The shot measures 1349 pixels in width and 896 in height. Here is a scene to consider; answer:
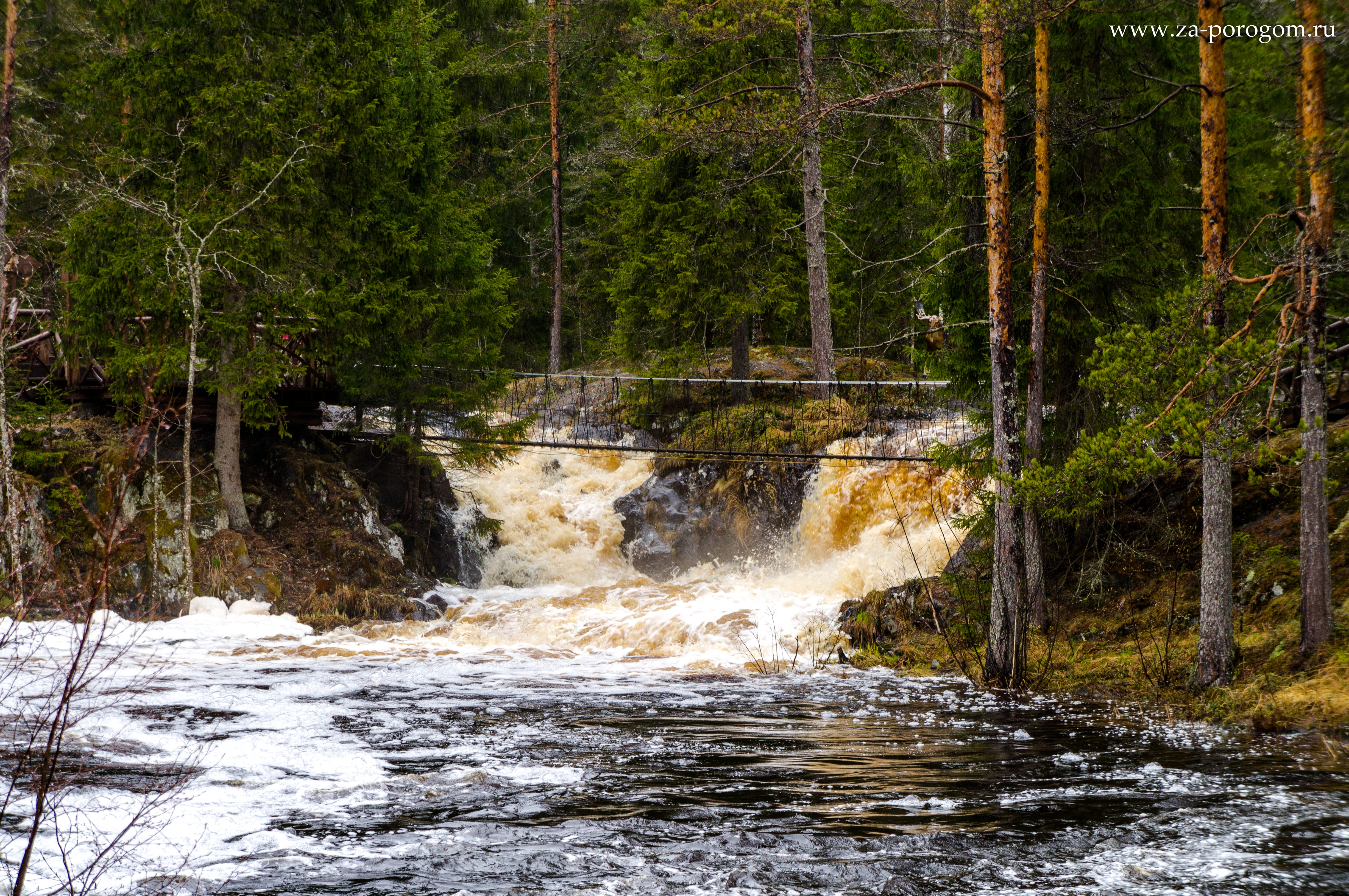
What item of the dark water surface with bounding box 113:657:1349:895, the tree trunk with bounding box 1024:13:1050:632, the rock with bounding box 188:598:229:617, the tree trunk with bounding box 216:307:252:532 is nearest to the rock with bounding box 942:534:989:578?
the tree trunk with bounding box 1024:13:1050:632

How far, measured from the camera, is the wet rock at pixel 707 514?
17.7 metres

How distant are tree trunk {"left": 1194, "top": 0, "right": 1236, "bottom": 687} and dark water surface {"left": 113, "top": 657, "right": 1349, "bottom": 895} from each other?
0.84 m

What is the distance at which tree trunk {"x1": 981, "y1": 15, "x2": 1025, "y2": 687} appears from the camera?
9.36 m

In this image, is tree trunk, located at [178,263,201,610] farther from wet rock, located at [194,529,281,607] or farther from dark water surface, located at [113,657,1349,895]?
dark water surface, located at [113,657,1349,895]

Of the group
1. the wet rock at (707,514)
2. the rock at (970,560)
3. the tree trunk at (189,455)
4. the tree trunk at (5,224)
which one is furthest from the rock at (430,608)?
the rock at (970,560)

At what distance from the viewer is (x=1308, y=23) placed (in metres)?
7.43

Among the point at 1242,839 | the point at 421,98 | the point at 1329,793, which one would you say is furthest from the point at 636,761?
the point at 421,98

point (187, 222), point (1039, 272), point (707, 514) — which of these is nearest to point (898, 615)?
point (1039, 272)

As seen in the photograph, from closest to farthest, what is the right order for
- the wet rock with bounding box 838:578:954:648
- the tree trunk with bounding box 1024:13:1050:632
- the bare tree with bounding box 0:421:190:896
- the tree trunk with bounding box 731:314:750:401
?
the bare tree with bounding box 0:421:190:896 < the tree trunk with bounding box 1024:13:1050:632 < the wet rock with bounding box 838:578:954:648 < the tree trunk with bounding box 731:314:750:401

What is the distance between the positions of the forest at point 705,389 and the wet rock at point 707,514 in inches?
3.3

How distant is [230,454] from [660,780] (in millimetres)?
11019

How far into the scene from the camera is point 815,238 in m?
19.1

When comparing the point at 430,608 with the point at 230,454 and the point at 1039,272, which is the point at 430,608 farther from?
the point at 1039,272

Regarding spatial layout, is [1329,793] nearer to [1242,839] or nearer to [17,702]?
[1242,839]
